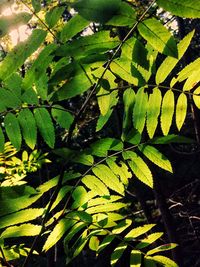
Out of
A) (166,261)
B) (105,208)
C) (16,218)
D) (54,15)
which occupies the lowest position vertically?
(166,261)

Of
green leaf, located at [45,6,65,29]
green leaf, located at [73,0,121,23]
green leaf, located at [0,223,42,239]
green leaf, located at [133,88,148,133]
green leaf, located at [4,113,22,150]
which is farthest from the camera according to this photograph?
green leaf, located at [4,113,22,150]

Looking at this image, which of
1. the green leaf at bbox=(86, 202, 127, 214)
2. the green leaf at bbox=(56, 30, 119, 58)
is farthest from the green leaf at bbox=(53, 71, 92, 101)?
the green leaf at bbox=(86, 202, 127, 214)

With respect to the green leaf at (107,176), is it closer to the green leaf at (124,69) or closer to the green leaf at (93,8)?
the green leaf at (124,69)

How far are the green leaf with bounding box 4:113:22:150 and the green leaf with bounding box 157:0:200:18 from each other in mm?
1055

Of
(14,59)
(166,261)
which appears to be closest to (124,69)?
(14,59)

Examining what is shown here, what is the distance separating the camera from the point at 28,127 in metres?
1.85

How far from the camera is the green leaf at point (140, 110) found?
1.62 metres

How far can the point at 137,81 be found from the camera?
5.05ft

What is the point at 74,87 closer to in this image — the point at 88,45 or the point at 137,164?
the point at 88,45

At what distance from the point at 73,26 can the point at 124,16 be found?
0.71 feet

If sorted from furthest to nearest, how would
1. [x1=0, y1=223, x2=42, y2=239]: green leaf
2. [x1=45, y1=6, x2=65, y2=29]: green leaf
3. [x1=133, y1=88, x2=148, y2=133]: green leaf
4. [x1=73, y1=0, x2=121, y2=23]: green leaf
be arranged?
[x1=133, y1=88, x2=148, y2=133]: green leaf < [x1=0, y1=223, x2=42, y2=239]: green leaf < [x1=45, y1=6, x2=65, y2=29]: green leaf < [x1=73, y1=0, x2=121, y2=23]: green leaf

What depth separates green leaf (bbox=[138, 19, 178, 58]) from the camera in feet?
3.91

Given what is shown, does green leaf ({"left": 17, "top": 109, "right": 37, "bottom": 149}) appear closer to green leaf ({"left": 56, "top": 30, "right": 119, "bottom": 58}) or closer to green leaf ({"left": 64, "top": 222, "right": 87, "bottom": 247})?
green leaf ({"left": 64, "top": 222, "right": 87, "bottom": 247})

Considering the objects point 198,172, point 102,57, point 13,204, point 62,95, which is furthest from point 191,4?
point 198,172
